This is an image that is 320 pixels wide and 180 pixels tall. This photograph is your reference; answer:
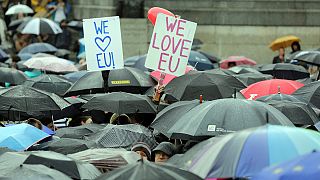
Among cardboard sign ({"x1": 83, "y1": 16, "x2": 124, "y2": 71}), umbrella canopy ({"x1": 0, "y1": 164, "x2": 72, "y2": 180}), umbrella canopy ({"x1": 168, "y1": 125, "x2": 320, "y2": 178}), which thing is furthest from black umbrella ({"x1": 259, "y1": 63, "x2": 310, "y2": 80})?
umbrella canopy ({"x1": 168, "y1": 125, "x2": 320, "y2": 178})

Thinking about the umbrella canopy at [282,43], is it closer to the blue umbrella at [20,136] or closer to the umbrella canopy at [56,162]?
the blue umbrella at [20,136]

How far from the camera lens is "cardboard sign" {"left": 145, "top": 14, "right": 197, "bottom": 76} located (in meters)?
15.9

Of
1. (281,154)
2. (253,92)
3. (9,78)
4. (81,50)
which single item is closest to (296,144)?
(281,154)

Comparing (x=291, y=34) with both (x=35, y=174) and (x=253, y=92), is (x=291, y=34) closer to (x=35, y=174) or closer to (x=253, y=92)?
(x=253, y=92)

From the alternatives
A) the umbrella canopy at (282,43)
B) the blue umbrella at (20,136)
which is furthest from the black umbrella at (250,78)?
the umbrella canopy at (282,43)

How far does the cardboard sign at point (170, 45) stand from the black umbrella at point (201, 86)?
260 millimetres

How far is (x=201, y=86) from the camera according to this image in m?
16.3

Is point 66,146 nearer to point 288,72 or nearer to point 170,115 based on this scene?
point 170,115

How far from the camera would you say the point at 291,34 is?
98.9 ft

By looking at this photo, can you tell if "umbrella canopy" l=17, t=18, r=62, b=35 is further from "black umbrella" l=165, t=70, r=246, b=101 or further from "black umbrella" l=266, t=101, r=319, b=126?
"black umbrella" l=266, t=101, r=319, b=126

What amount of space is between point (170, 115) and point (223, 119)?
142cm

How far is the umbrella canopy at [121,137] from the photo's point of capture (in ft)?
45.1

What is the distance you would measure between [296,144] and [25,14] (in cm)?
2391

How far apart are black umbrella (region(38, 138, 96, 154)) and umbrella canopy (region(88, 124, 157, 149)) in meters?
0.59
